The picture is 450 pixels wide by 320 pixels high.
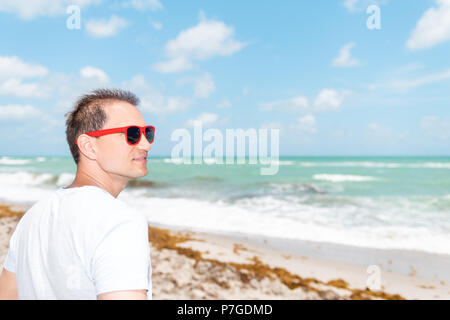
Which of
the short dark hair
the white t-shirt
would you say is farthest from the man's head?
the white t-shirt

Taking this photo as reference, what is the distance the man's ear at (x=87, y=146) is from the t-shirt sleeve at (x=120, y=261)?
52 centimetres

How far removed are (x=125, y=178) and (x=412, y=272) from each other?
21.5ft

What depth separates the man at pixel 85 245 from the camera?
962 millimetres

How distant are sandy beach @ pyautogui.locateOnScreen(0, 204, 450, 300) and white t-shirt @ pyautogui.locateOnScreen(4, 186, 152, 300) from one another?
13.0 ft

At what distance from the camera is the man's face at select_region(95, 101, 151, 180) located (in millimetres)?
1382

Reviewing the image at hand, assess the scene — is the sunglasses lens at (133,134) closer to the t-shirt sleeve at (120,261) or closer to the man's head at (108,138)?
the man's head at (108,138)

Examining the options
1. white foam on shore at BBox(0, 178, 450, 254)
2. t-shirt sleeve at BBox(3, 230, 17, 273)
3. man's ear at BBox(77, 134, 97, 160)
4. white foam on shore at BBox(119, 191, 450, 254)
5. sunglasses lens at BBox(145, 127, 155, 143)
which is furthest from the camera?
white foam on shore at BBox(0, 178, 450, 254)

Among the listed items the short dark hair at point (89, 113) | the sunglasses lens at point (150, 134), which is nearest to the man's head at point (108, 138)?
the short dark hair at point (89, 113)

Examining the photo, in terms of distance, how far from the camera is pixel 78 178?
4.32ft

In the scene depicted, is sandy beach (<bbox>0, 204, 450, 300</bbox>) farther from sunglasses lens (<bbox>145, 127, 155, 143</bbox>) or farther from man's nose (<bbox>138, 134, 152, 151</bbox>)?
man's nose (<bbox>138, 134, 152, 151</bbox>)

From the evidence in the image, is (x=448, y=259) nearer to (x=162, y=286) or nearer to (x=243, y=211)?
(x=162, y=286)

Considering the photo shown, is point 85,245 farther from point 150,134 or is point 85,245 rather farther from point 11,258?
point 150,134

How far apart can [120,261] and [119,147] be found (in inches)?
22.4
